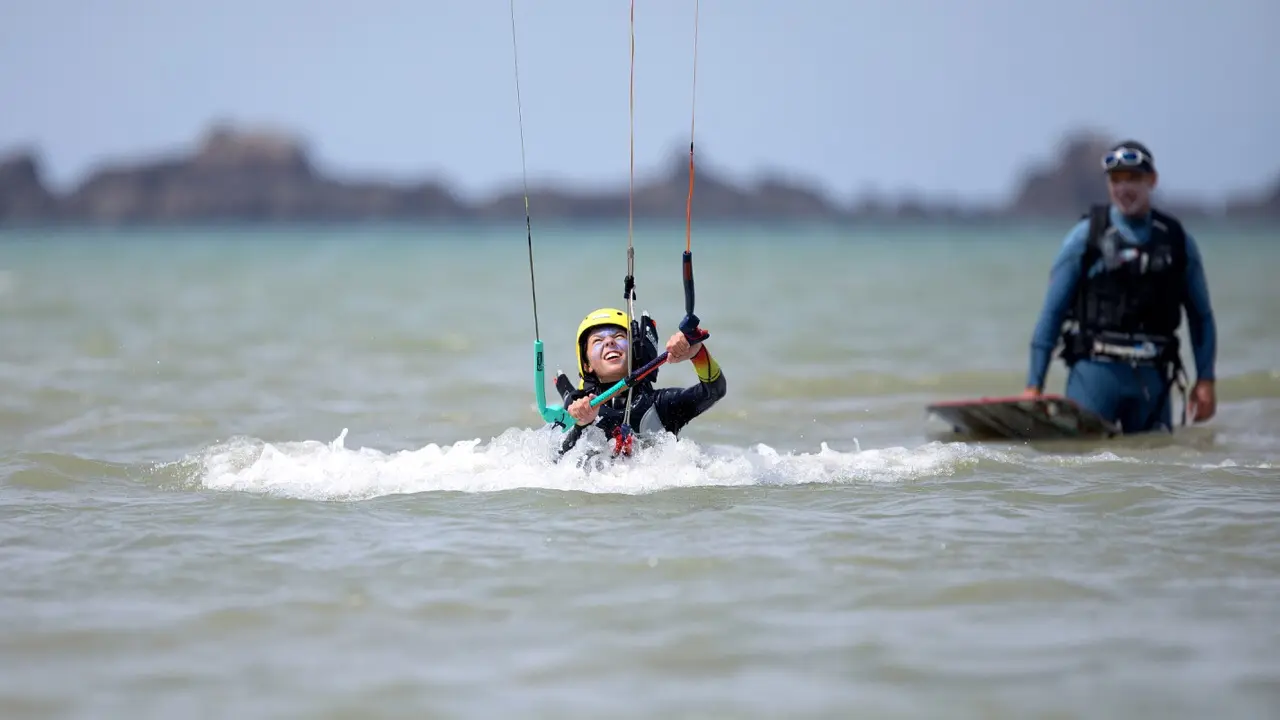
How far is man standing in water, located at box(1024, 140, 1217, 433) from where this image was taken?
8602 millimetres

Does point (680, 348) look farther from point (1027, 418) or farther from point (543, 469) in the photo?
point (1027, 418)

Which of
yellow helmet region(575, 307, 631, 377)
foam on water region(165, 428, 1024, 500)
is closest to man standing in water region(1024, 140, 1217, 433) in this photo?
foam on water region(165, 428, 1024, 500)

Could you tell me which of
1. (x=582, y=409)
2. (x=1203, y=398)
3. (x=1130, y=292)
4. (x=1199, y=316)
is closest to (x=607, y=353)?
(x=582, y=409)

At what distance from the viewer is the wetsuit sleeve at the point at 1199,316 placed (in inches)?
340

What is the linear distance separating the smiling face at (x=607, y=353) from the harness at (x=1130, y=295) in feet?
11.0

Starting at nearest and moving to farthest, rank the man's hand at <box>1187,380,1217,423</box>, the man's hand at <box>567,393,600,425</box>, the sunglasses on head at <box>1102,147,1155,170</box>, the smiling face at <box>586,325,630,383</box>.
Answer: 1. the man's hand at <box>567,393,600,425</box>
2. the smiling face at <box>586,325,630,383</box>
3. the sunglasses on head at <box>1102,147,1155,170</box>
4. the man's hand at <box>1187,380,1217,423</box>

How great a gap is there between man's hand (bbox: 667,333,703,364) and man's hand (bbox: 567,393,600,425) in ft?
1.70

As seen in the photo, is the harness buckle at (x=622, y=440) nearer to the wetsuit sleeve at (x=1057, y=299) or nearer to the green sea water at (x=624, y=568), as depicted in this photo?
the green sea water at (x=624, y=568)

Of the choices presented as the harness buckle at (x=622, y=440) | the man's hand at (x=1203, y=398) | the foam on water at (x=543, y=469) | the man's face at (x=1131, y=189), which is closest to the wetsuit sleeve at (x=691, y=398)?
the foam on water at (x=543, y=469)

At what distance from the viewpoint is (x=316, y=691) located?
14.6ft

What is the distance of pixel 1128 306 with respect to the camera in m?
8.71

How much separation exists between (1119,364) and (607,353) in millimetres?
3754

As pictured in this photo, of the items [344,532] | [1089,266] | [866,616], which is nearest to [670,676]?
[866,616]

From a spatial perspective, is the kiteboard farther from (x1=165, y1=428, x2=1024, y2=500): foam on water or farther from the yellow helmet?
the yellow helmet
